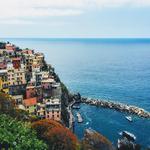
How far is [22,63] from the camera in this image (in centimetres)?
9356

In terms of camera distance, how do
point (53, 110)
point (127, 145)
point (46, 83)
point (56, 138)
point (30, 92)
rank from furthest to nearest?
1. point (46, 83)
2. point (30, 92)
3. point (53, 110)
4. point (127, 145)
5. point (56, 138)

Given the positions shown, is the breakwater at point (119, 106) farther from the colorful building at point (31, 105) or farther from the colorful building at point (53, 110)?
the colorful building at point (31, 105)

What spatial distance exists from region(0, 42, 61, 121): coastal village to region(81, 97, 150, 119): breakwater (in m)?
22.8

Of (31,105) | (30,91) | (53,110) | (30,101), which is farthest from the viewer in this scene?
(30,91)

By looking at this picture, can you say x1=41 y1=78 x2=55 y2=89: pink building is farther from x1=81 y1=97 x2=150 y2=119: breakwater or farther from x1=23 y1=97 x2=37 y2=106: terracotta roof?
x1=81 y1=97 x2=150 y2=119: breakwater

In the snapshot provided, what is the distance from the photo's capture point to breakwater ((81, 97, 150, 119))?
10085 cm

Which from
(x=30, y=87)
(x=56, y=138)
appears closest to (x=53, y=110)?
(x=30, y=87)

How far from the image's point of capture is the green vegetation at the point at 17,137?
138 feet

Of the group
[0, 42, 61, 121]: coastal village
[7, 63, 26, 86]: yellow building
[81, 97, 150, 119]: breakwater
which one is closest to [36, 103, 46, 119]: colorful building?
[0, 42, 61, 121]: coastal village

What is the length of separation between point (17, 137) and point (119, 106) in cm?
6632

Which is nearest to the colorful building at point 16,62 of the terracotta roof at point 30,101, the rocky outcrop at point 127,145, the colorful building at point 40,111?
the terracotta roof at point 30,101

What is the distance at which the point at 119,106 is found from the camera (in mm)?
107688

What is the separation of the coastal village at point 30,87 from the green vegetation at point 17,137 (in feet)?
93.5

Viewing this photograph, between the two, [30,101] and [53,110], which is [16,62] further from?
[53,110]
